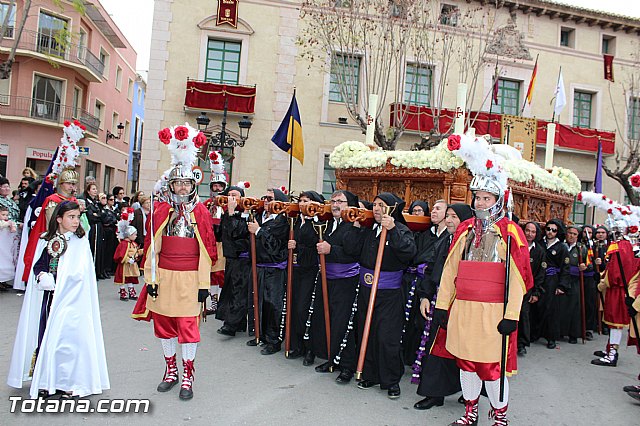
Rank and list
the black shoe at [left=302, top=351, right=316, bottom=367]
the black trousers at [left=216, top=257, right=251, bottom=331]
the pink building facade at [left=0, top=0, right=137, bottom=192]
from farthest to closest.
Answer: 1. the pink building facade at [left=0, top=0, right=137, bottom=192]
2. the black trousers at [left=216, top=257, right=251, bottom=331]
3. the black shoe at [left=302, top=351, right=316, bottom=367]

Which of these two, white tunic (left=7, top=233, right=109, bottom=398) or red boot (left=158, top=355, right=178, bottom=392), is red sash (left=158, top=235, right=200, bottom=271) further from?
red boot (left=158, top=355, right=178, bottom=392)

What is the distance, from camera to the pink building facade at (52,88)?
74.5 ft

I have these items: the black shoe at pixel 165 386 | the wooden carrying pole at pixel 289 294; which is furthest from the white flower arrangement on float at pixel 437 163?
the black shoe at pixel 165 386

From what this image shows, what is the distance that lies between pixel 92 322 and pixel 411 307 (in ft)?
11.1

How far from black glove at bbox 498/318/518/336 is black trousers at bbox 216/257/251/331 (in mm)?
3951

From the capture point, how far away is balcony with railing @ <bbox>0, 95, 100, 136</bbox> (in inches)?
888

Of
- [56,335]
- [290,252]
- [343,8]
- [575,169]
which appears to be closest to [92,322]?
[56,335]

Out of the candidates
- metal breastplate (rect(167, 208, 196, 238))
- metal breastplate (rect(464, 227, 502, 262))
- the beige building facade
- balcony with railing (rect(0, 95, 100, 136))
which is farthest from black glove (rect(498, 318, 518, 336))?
balcony with railing (rect(0, 95, 100, 136))

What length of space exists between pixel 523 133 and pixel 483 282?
765 centimetres

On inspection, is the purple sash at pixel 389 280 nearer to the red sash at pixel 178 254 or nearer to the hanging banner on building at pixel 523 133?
the red sash at pixel 178 254

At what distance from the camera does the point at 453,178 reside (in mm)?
7605

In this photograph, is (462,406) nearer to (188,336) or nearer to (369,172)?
(188,336)

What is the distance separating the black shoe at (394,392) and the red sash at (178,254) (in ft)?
7.32

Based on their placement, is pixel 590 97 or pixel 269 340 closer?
pixel 269 340
